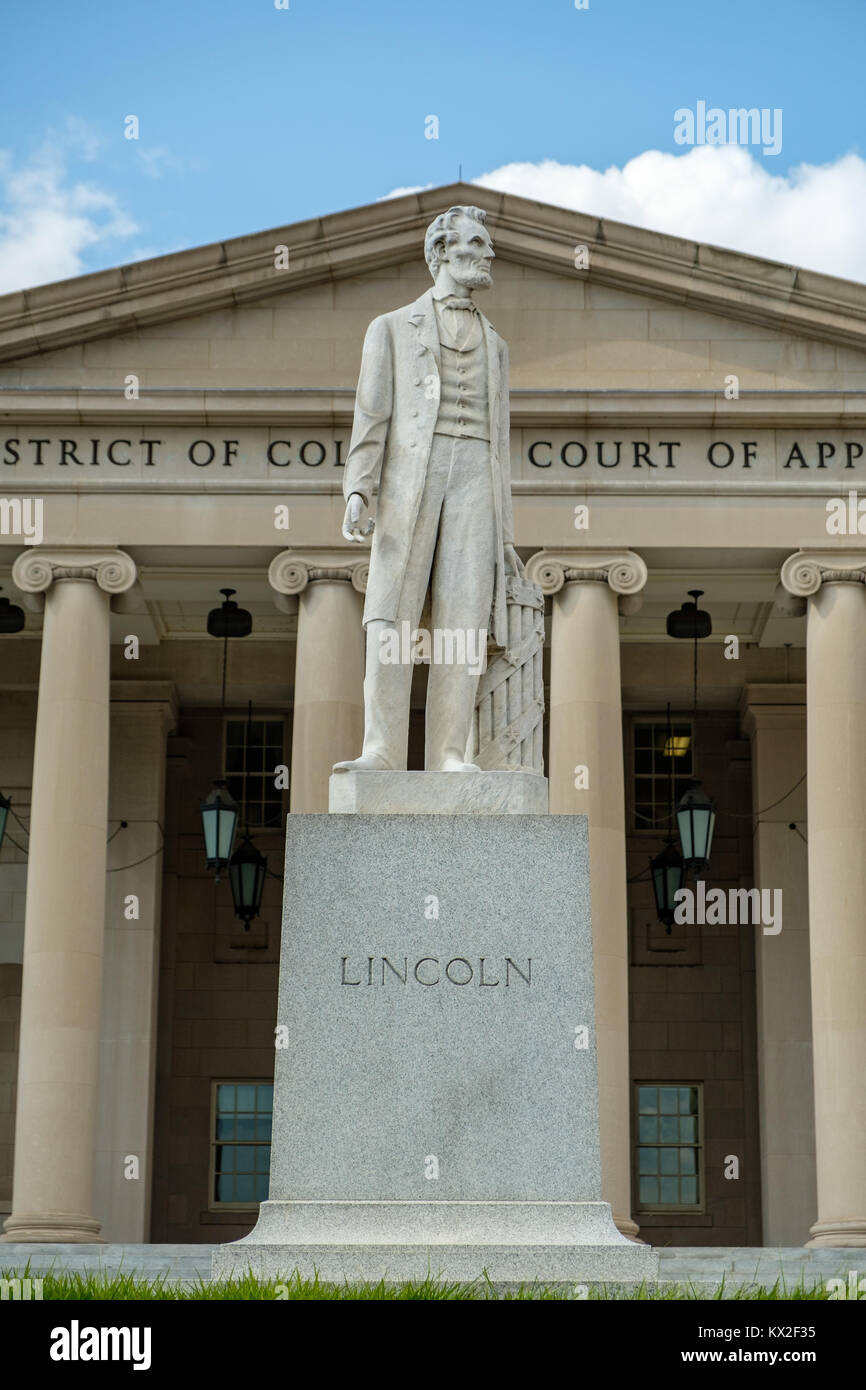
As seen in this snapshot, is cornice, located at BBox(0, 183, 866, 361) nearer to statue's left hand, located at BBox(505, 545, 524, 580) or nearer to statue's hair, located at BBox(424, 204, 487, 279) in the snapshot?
statue's hair, located at BBox(424, 204, 487, 279)

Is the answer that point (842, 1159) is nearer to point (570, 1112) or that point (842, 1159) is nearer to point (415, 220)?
point (415, 220)

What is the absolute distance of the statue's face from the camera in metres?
14.9

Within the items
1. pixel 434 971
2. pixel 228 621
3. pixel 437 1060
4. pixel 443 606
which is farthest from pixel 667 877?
pixel 437 1060

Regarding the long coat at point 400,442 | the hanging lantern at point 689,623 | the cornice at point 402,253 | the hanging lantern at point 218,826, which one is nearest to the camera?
the long coat at point 400,442

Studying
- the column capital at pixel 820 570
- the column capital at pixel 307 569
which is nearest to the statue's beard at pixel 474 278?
the column capital at pixel 307 569

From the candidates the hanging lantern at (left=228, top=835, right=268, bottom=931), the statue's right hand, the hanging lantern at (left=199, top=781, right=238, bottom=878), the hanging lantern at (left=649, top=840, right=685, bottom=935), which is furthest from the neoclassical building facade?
the statue's right hand

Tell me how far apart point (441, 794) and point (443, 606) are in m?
1.25

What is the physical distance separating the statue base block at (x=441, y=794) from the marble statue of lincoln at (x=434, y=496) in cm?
21

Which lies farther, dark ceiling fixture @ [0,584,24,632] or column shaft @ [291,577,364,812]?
dark ceiling fixture @ [0,584,24,632]

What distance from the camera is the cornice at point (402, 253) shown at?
32.3 metres

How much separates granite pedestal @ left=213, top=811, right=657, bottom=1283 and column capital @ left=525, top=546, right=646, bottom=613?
18.2 meters

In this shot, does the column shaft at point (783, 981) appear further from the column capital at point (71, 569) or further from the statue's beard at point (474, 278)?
the statue's beard at point (474, 278)

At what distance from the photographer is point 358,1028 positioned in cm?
1323
